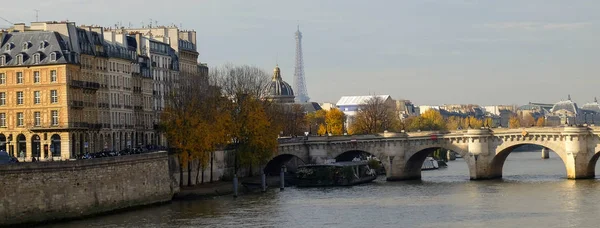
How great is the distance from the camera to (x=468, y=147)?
10112 centimetres

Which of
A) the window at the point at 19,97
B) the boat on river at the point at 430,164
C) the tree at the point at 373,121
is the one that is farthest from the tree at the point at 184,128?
the tree at the point at 373,121

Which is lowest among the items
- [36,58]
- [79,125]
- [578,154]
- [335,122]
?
[578,154]

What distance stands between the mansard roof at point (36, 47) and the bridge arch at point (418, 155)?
29.9 m

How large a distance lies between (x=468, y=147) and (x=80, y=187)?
137 feet

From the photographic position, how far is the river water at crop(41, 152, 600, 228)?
64.5 meters

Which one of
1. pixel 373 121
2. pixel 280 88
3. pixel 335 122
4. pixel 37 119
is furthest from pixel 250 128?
pixel 280 88

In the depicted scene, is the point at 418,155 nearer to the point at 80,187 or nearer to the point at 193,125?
the point at 193,125

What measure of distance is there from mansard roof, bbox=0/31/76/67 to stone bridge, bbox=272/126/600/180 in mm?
26678

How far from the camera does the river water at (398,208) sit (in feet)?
212

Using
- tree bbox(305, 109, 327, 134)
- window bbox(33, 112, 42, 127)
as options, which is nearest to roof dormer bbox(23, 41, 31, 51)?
window bbox(33, 112, 42, 127)

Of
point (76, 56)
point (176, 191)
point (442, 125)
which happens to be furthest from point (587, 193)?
point (442, 125)

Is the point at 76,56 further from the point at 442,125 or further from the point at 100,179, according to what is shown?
the point at 442,125

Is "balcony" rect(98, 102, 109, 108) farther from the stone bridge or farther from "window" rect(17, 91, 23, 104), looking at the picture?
the stone bridge

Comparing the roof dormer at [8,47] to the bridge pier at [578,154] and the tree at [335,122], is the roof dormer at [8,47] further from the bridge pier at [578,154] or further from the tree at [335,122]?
the tree at [335,122]
